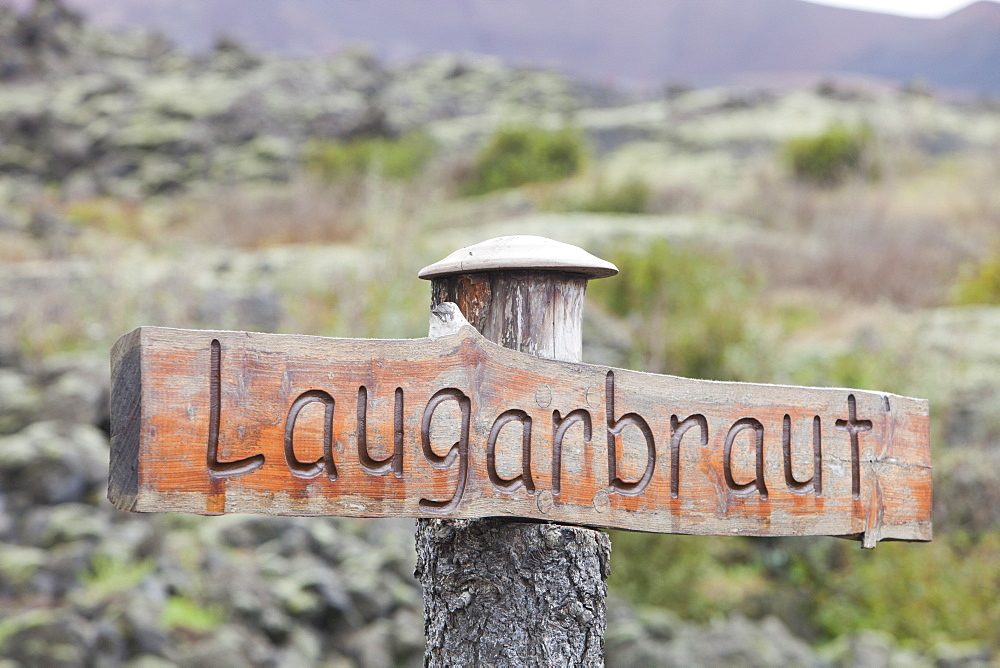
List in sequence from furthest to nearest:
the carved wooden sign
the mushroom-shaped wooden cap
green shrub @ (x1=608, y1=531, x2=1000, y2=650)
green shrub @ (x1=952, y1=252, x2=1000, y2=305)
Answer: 1. green shrub @ (x1=952, y1=252, x2=1000, y2=305)
2. green shrub @ (x1=608, y1=531, x2=1000, y2=650)
3. the mushroom-shaped wooden cap
4. the carved wooden sign

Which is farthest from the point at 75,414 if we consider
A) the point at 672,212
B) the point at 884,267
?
the point at 672,212

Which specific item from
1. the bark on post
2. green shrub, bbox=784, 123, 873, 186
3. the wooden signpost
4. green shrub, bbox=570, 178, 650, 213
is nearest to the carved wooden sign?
the wooden signpost

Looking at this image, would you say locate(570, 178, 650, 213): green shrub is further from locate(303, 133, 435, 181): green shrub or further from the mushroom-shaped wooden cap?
the mushroom-shaped wooden cap

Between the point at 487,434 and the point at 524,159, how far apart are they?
49.4 ft

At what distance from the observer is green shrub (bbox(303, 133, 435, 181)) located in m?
14.3

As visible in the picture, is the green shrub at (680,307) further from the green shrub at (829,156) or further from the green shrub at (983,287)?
the green shrub at (829,156)

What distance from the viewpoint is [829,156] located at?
14602mm

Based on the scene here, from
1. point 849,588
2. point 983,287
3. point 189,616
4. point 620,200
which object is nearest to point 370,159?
point 620,200

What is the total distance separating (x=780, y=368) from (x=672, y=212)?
7053 millimetres

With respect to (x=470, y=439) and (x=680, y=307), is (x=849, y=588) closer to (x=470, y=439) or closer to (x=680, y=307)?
(x=680, y=307)

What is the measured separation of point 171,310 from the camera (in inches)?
250

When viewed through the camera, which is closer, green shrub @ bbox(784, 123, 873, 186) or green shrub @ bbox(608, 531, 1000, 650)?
green shrub @ bbox(608, 531, 1000, 650)

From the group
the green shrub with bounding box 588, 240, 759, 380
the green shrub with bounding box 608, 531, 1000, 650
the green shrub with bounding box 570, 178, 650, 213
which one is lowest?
the green shrub with bounding box 608, 531, 1000, 650

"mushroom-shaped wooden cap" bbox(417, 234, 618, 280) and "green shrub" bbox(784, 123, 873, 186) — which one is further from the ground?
"green shrub" bbox(784, 123, 873, 186)
